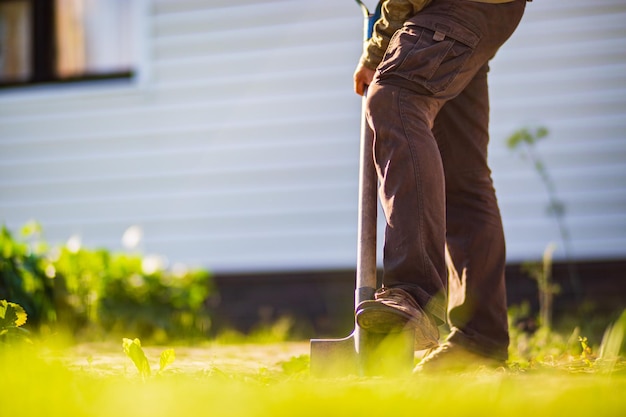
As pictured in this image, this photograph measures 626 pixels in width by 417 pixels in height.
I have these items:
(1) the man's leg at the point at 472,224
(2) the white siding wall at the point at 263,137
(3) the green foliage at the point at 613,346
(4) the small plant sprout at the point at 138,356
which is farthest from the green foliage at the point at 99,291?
(3) the green foliage at the point at 613,346

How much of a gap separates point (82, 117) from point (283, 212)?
1725 mm

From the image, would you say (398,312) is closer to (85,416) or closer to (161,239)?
(85,416)

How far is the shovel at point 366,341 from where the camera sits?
2.04 meters

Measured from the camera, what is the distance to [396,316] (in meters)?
2.01

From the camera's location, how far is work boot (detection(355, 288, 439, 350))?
79.1 inches

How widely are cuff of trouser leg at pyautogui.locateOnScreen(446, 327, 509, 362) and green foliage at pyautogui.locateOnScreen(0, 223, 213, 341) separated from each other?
207 cm

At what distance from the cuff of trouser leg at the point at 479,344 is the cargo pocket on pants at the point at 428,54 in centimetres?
81

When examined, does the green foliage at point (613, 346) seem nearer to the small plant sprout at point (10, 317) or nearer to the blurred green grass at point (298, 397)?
the blurred green grass at point (298, 397)

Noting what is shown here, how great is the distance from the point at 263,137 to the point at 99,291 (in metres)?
1.81

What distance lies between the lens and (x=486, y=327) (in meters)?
2.63

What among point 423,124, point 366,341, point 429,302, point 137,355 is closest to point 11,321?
point 137,355

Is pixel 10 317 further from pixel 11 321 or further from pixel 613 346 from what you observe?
pixel 613 346

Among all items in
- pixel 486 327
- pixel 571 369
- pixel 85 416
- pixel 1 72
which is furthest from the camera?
pixel 1 72

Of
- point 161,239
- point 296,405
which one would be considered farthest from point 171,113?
point 296,405
